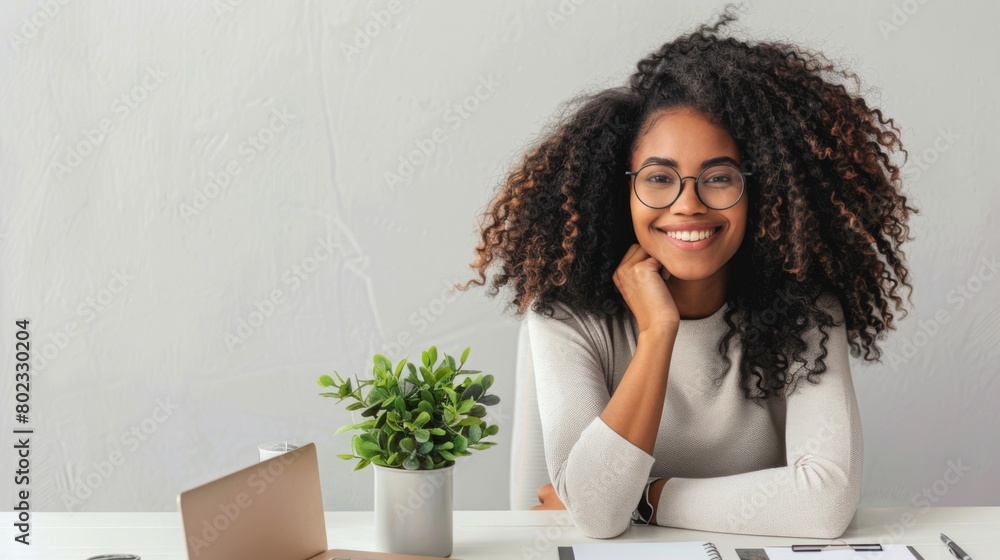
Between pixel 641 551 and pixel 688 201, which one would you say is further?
pixel 688 201

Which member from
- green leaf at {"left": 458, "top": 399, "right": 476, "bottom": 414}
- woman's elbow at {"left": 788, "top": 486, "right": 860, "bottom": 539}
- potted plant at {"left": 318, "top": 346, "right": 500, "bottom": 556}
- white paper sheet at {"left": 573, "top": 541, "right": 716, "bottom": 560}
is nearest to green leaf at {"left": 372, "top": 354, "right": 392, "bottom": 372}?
potted plant at {"left": 318, "top": 346, "right": 500, "bottom": 556}

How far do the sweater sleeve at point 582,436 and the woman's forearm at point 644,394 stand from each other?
0.7 inches

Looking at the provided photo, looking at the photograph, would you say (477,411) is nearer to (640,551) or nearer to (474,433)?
(474,433)

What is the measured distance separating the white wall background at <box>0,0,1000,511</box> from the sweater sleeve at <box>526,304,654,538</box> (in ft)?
2.96

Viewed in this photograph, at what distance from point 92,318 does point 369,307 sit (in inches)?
28.9

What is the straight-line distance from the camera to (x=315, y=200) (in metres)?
2.27

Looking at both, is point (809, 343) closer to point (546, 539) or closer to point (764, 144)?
point (764, 144)

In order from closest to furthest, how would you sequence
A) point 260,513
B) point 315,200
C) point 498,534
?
point 260,513, point 498,534, point 315,200

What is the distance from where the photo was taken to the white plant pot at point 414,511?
109 centimetres

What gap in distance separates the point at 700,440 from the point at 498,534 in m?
0.40

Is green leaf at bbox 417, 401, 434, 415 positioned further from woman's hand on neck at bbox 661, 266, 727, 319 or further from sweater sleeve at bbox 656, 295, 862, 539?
woman's hand on neck at bbox 661, 266, 727, 319

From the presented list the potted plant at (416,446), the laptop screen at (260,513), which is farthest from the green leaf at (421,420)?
the laptop screen at (260,513)

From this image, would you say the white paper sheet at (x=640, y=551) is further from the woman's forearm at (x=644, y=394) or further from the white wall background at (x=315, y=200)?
the white wall background at (x=315, y=200)

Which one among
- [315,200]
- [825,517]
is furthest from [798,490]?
[315,200]
